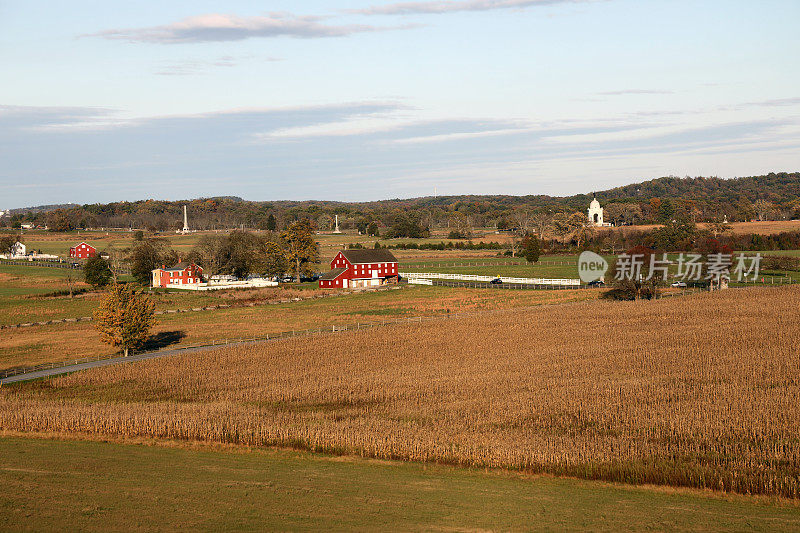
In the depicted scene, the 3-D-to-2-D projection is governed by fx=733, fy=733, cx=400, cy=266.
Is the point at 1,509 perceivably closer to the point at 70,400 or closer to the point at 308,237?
the point at 70,400

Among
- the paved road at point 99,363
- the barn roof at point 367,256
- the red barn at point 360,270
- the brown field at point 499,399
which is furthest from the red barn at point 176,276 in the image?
the brown field at point 499,399

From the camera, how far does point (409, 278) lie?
353ft

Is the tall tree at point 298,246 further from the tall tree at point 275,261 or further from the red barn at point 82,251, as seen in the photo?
the red barn at point 82,251

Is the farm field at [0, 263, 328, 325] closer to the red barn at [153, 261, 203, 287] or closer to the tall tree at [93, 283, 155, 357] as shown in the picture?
the red barn at [153, 261, 203, 287]

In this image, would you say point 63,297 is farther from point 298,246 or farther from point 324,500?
point 324,500

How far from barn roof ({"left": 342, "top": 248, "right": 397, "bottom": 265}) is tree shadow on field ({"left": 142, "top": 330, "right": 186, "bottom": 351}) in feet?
131

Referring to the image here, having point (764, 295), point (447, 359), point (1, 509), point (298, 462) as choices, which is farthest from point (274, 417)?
point (764, 295)

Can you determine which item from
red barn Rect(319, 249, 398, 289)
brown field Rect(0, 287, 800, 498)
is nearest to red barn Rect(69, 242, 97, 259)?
red barn Rect(319, 249, 398, 289)

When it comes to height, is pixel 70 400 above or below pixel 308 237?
below

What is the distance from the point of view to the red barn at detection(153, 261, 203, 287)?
10606 centimetres

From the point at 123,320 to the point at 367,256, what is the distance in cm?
5297

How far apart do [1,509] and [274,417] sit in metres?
14.0

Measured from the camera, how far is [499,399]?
36688 millimetres

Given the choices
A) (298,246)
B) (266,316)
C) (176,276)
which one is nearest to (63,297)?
(176,276)
